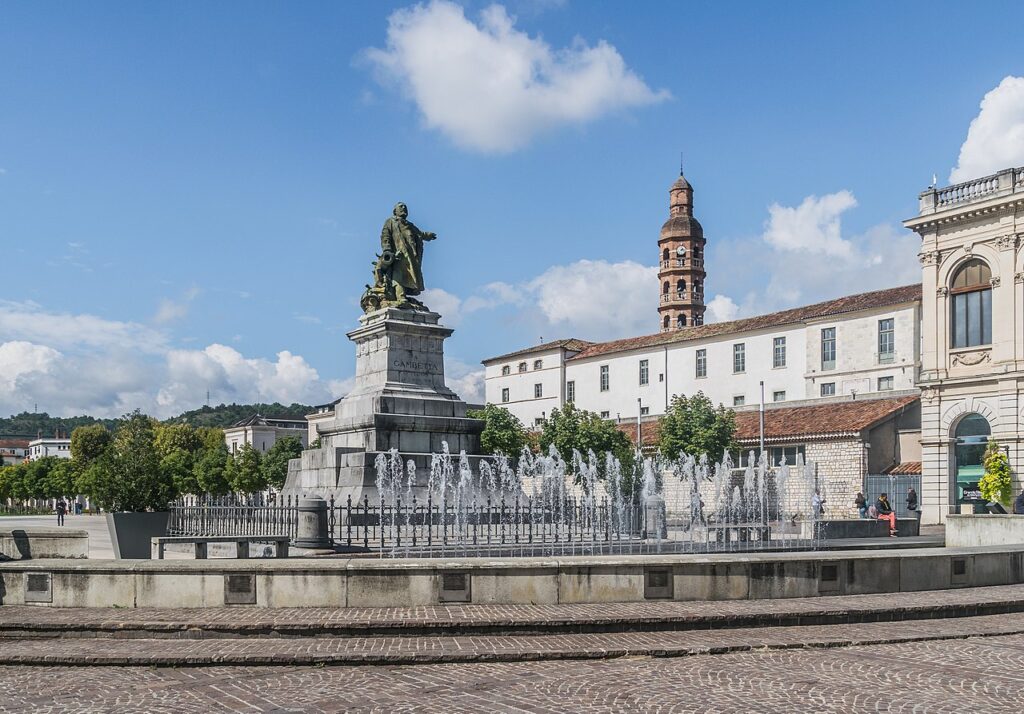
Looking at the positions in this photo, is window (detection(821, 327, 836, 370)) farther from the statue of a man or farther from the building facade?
the statue of a man

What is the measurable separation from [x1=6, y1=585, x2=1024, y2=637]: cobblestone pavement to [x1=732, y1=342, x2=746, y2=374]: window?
5519 centimetres

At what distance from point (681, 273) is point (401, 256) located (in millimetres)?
71437

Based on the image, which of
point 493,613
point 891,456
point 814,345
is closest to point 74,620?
point 493,613

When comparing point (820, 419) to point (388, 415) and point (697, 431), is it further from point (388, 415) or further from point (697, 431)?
point (388, 415)

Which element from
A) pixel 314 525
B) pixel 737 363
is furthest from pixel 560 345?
pixel 314 525

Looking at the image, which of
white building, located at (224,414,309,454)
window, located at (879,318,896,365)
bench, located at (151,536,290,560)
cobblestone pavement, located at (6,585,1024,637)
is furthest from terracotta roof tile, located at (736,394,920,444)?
white building, located at (224,414,309,454)

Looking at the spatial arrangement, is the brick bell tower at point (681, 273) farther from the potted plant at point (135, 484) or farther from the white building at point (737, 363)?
the potted plant at point (135, 484)

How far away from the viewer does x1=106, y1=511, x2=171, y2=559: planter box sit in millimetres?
18094

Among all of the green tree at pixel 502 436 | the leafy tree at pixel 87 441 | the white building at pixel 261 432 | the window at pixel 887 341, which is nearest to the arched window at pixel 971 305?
the window at pixel 887 341

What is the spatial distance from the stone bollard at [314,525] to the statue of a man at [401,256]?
10.1 meters

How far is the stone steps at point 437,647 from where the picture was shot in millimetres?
9883

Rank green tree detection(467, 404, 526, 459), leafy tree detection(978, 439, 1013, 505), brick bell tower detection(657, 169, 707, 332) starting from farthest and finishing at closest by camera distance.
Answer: brick bell tower detection(657, 169, 707, 332) → green tree detection(467, 404, 526, 459) → leafy tree detection(978, 439, 1013, 505)

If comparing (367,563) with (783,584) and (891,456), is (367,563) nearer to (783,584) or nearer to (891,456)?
(783,584)

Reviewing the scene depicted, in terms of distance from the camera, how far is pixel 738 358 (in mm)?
68188
